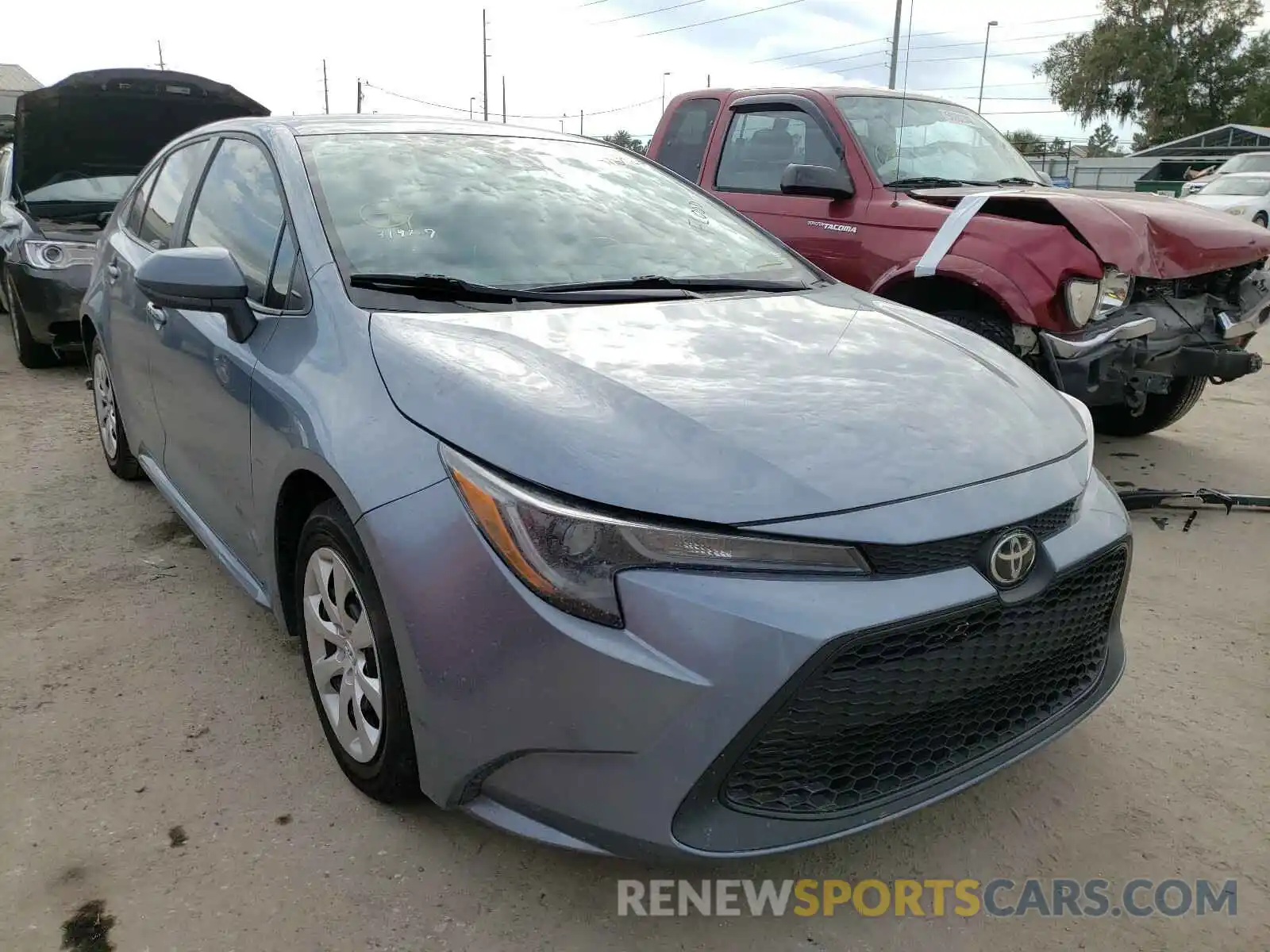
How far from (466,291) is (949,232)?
2666 millimetres

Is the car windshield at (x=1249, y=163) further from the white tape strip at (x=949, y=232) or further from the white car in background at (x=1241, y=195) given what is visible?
the white tape strip at (x=949, y=232)

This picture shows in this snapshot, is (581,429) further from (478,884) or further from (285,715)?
(285,715)

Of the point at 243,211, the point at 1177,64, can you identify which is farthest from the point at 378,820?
the point at 1177,64

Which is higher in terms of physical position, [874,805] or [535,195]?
[535,195]

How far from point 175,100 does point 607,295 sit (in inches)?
235

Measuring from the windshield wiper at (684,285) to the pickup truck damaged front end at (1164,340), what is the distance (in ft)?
5.38

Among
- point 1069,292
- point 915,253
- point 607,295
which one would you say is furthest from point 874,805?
point 915,253

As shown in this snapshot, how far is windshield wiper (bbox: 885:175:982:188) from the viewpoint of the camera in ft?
16.0

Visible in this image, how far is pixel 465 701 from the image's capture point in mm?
1799

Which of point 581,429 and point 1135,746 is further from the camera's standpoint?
point 1135,746

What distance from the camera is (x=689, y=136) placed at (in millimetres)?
5957

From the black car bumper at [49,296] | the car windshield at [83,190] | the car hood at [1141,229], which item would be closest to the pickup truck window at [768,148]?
the car hood at [1141,229]

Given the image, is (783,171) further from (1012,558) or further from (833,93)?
(1012,558)

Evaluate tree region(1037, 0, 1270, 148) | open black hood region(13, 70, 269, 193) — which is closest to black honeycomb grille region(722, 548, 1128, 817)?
open black hood region(13, 70, 269, 193)
